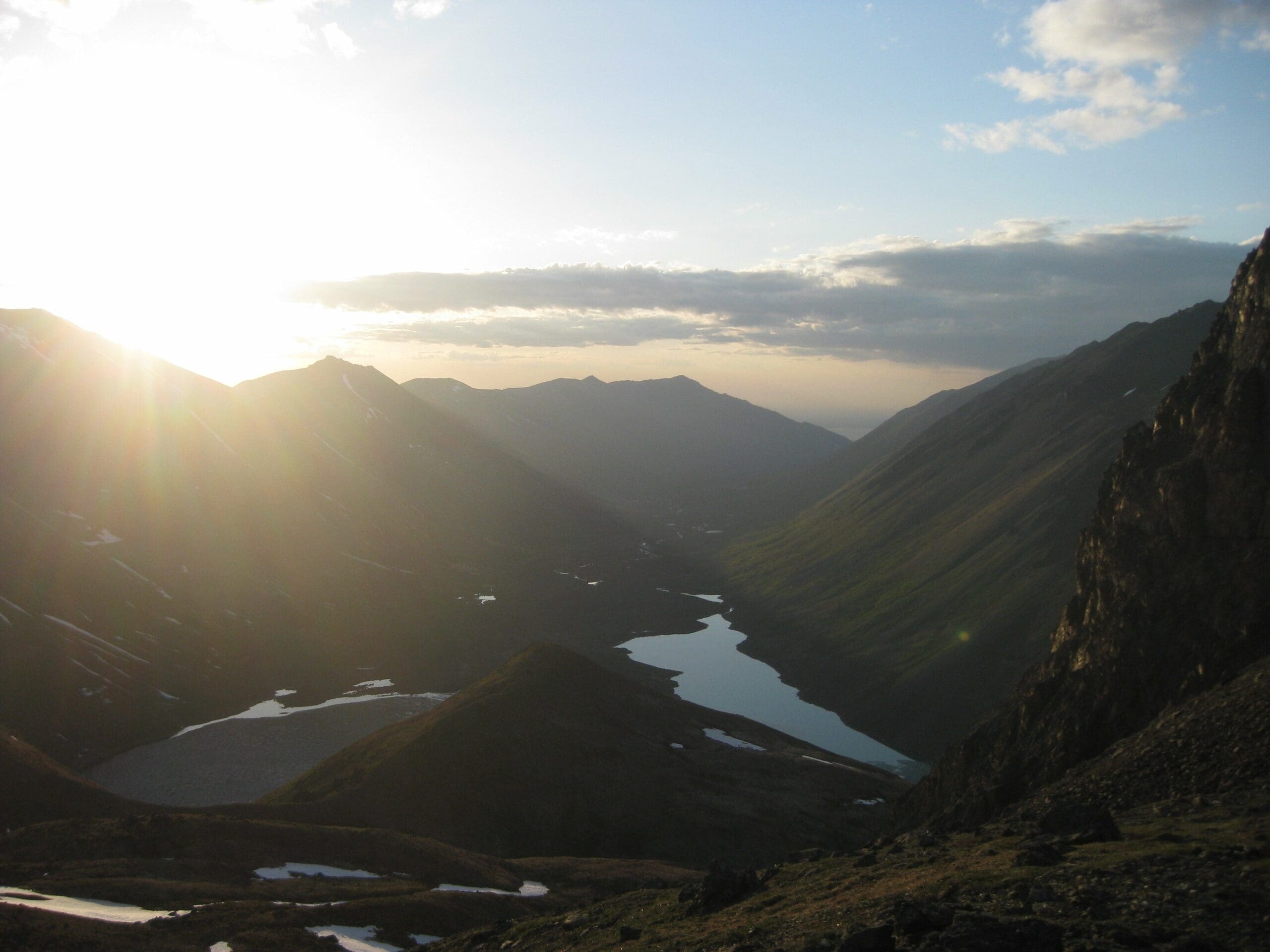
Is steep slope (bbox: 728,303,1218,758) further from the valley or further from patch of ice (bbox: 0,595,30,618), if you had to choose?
patch of ice (bbox: 0,595,30,618)

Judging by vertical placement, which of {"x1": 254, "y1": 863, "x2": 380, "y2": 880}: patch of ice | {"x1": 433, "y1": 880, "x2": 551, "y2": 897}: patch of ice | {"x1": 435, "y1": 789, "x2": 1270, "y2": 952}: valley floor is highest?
{"x1": 435, "y1": 789, "x2": 1270, "y2": 952}: valley floor

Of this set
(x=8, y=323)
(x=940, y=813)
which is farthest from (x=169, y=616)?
(x=940, y=813)

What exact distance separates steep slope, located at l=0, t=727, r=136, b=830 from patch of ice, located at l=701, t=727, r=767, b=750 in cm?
5859

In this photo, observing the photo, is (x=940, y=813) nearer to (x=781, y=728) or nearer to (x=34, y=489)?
(x=781, y=728)

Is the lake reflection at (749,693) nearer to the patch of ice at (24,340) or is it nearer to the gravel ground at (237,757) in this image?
the gravel ground at (237,757)

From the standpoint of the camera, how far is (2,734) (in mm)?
77625

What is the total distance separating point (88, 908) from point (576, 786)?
45.4 m

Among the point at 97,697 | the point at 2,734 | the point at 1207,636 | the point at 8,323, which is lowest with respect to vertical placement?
the point at 97,697

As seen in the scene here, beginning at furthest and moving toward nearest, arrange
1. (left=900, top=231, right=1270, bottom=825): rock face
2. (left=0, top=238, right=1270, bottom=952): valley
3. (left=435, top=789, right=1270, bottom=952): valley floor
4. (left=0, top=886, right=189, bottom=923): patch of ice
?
(left=900, top=231, right=1270, bottom=825): rock face → (left=0, top=886, right=189, bottom=923): patch of ice → (left=0, top=238, right=1270, bottom=952): valley → (left=435, top=789, right=1270, bottom=952): valley floor

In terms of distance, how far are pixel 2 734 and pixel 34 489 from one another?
99.0 metres

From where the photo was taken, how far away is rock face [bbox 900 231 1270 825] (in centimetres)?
3812

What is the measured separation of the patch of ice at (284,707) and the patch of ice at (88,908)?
303 feet

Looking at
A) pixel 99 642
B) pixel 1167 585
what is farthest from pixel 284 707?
pixel 1167 585

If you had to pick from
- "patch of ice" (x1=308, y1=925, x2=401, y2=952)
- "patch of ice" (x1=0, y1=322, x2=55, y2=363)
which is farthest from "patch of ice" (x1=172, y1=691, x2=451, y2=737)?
"patch of ice" (x1=0, y1=322, x2=55, y2=363)
